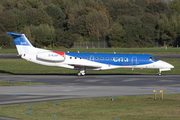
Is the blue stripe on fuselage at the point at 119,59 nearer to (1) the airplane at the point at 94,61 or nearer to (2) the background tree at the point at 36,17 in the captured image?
(1) the airplane at the point at 94,61

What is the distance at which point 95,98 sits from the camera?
24.4 metres

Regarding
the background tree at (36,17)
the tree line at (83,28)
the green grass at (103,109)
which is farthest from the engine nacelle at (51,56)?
the background tree at (36,17)

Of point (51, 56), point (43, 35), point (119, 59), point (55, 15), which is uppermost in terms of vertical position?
point (55, 15)

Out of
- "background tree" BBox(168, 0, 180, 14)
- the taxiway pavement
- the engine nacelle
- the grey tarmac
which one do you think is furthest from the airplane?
"background tree" BBox(168, 0, 180, 14)

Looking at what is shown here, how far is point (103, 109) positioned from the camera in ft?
67.2

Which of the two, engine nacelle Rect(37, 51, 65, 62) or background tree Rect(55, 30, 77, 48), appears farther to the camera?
background tree Rect(55, 30, 77, 48)

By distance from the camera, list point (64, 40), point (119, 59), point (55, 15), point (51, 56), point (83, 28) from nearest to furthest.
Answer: point (51, 56) → point (119, 59) → point (64, 40) → point (83, 28) → point (55, 15)

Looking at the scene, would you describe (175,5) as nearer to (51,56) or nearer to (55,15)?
(55,15)

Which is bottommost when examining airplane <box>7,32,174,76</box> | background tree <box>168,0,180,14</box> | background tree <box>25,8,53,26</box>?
airplane <box>7,32,174,76</box>

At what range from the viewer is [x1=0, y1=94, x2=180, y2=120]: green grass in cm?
1842

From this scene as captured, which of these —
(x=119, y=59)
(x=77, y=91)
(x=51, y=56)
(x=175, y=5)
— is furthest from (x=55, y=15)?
(x=77, y=91)

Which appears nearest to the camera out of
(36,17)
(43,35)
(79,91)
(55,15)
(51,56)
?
(79,91)

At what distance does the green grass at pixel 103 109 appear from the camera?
60.4ft

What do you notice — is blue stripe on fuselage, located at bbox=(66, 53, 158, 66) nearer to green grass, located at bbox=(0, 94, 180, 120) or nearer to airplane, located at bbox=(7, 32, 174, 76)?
airplane, located at bbox=(7, 32, 174, 76)
